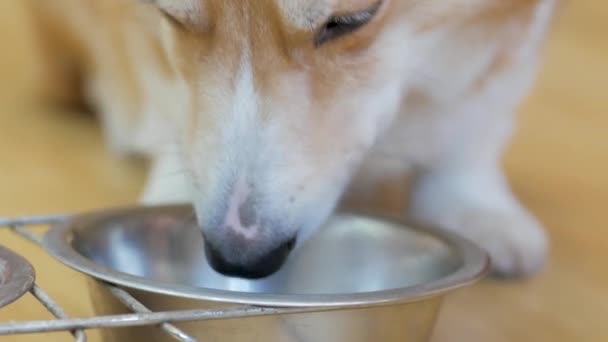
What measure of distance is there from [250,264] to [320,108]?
21 cm


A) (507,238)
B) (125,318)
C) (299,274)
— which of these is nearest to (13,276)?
(125,318)

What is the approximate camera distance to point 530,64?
4.87 feet

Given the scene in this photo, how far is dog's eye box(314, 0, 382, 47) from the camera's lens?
1.03 meters

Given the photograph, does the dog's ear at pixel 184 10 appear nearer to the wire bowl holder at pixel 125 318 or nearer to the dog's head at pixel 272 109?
the dog's head at pixel 272 109

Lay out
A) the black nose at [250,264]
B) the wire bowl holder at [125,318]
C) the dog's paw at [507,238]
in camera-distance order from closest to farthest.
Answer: the wire bowl holder at [125,318] < the black nose at [250,264] < the dog's paw at [507,238]

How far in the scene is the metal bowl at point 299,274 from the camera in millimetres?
829

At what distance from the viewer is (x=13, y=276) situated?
0.82 m

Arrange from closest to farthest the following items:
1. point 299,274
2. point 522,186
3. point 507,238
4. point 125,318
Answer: point 125,318 → point 299,274 → point 507,238 → point 522,186

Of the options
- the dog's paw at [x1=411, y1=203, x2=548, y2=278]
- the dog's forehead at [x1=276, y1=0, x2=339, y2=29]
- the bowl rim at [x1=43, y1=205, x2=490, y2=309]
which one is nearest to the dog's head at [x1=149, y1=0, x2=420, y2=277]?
the dog's forehead at [x1=276, y1=0, x2=339, y2=29]

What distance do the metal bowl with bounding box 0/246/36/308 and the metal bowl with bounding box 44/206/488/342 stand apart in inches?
1.7

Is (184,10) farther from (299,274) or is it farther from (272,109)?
(299,274)

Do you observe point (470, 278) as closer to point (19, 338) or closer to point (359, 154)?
point (359, 154)

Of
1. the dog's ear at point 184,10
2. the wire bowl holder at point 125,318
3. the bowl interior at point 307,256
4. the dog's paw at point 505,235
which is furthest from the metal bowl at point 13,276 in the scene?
the dog's paw at point 505,235

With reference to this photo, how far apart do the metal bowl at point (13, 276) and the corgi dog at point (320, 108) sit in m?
0.21
